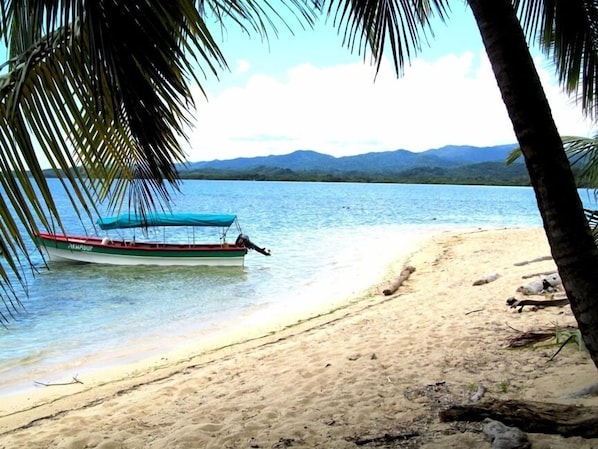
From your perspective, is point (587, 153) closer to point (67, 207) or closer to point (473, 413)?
point (473, 413)

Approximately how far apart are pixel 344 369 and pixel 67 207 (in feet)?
184

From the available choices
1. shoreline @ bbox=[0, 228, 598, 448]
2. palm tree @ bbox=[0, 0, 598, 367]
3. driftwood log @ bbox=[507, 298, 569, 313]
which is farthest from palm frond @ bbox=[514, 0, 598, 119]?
driftwood log @ bbox=[507, 298, 569, 313]

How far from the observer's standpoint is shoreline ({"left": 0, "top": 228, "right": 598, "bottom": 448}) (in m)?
4.00

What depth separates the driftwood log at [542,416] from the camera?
2871 mm

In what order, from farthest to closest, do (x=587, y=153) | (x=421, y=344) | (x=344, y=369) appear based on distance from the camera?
(x=421, y=344) → (x=344, y=369) → (x=587, y=153)

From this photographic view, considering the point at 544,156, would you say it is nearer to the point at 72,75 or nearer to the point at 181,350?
the point at 72,75

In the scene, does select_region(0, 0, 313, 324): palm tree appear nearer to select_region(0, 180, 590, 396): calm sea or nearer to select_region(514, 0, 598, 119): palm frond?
select_region(514, 0, 598, 119): palm frond

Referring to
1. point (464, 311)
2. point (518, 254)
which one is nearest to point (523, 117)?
point (464, 311)

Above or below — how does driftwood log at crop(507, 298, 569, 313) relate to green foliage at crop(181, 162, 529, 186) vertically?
below

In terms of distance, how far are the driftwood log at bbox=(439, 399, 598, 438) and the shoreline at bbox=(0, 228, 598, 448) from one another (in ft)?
0.31

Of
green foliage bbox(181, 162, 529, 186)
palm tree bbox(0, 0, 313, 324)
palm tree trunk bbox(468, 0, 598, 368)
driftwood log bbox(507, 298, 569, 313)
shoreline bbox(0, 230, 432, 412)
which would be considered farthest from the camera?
green foliage bbox(181, 162, 529, 186)

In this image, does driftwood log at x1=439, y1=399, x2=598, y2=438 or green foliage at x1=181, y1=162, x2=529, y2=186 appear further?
green foliage at x1=181, y1=162, x2=529, y2=186

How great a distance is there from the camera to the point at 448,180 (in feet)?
477

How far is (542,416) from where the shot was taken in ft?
9.90
